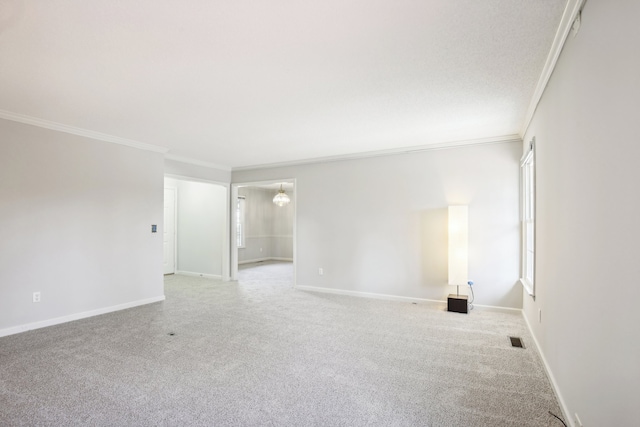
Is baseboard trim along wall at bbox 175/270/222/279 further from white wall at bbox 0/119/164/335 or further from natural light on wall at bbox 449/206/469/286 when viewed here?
natural light on wall at bbox 449/206/469/286

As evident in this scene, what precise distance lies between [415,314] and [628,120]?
3739mm

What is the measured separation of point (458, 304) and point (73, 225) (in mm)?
5191

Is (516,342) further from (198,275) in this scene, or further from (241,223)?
(241,223)

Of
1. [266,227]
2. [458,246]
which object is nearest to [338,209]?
[458,246]

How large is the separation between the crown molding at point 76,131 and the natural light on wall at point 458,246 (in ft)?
14.9

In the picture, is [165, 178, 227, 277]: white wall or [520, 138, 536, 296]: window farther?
[165, 178, 227, 277]: white wall

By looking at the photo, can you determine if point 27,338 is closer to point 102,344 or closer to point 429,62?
point 102,344

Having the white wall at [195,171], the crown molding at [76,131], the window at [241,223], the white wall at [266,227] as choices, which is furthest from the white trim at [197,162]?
the white wall at [266,227]

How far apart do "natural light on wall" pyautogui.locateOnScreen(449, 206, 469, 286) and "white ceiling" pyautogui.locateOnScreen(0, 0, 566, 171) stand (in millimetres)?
1184

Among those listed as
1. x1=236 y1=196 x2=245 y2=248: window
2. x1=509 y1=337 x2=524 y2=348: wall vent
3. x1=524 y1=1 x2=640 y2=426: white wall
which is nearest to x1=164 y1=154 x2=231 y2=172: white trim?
x1=236 y1=196 x2=245 y2=248: window

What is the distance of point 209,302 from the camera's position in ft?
17.5

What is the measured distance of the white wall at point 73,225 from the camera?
12.7 ft

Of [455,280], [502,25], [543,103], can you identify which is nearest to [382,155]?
[455,280]

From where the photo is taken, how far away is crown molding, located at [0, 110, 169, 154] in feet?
12.6
